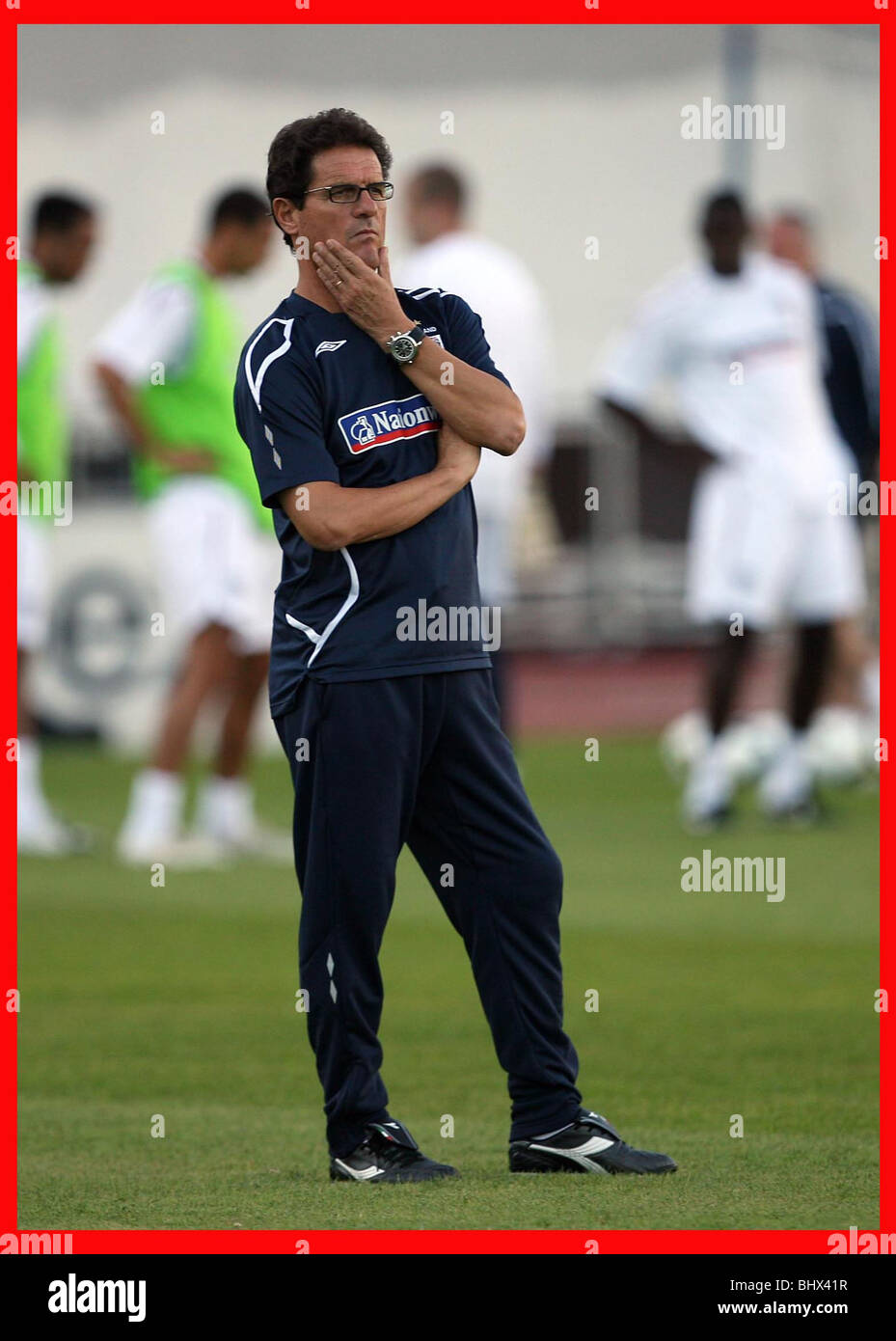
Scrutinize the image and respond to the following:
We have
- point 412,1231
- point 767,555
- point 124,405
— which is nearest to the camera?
point 412,1231

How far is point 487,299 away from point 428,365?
19.0 ft

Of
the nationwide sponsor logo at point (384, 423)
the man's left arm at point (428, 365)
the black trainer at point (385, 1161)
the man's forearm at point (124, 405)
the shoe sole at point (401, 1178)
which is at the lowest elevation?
the shoe sole at point (401, 1178)

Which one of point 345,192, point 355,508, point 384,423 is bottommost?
point 355,508

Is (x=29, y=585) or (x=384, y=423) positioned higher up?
(x=29, y=585)

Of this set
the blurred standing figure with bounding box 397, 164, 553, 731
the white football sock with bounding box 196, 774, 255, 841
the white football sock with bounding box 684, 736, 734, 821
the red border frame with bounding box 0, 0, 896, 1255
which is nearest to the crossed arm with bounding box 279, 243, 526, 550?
the red border frame with bounding box 0, 0, 896, 1255

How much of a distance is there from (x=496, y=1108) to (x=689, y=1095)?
44 cm

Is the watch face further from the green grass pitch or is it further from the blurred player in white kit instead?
the blurred player in white kit

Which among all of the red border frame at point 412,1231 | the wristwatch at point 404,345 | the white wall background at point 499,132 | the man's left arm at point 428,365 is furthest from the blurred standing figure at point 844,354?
the wristwatch at point 404,345

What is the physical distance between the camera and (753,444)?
1144 cm

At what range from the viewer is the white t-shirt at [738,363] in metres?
11.3

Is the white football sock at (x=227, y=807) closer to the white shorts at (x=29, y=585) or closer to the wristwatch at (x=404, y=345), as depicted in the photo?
the white shorts at (x=29, y=585)

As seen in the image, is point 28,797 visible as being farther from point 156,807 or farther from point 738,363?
point 738,363

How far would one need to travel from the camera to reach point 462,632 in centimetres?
455

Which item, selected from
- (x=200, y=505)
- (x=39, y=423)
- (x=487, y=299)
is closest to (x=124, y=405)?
(x=200, y=505)
